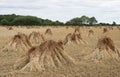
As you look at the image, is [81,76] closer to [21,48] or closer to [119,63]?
[119,63]

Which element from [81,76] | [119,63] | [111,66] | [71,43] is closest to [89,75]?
[81,76]

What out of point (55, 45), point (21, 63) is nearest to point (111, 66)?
point (55, 45)

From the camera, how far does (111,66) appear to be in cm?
1418

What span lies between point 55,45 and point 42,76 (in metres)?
2.33

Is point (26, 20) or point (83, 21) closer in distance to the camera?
point (26, 20)

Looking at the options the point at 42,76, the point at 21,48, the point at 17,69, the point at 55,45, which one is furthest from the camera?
the point at 21,48

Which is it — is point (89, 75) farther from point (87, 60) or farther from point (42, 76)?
point (87, 60)

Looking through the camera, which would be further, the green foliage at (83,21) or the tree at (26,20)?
the green foliage at (83,21)

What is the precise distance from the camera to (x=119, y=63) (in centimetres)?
1508

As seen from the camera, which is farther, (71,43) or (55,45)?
(71,43)

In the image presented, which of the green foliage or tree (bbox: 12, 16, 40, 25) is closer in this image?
tree (bbox: 12, 16, 40, 25)

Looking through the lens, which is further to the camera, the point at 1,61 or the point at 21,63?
the point at 1,61

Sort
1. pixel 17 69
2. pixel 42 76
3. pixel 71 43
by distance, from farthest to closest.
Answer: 1. pixel 71 43
2. pixel 17 69
3. pixel 42 76

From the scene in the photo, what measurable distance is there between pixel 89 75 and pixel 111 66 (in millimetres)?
2389
